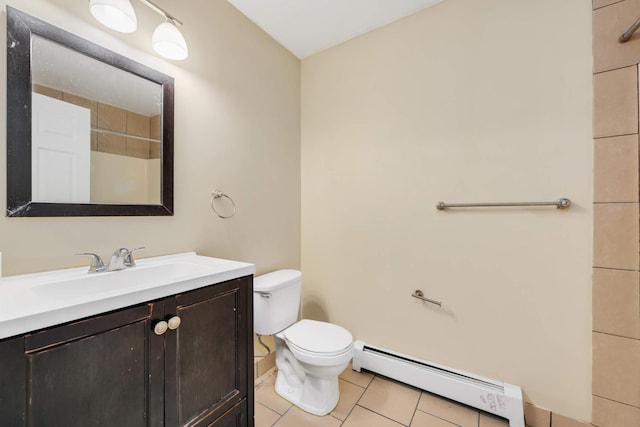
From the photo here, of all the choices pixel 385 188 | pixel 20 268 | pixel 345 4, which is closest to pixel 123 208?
pixel 20 268

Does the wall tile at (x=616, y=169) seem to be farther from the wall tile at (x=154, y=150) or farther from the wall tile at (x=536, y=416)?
the wall tile at (x=154, y=150)

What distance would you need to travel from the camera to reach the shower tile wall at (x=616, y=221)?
1146mm

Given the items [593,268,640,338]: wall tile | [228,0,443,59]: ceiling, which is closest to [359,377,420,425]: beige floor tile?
[593,268,640,338]: wall tile

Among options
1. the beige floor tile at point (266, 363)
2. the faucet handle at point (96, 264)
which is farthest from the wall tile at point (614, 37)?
the beige floor tile at point (266, 363)

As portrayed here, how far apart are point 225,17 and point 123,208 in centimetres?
125

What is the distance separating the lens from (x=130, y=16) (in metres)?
1.06

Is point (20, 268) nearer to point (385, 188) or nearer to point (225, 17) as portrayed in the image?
point (225, 17)

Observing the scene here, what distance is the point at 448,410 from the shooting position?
148 cm

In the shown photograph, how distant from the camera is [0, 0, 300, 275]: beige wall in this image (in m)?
0.97

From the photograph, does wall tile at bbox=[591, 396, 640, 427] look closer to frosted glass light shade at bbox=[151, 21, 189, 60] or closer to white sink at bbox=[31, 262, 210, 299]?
white sink at bbox=[31, 262, 210, 299]

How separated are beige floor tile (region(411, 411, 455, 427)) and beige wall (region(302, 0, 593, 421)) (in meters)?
0.31

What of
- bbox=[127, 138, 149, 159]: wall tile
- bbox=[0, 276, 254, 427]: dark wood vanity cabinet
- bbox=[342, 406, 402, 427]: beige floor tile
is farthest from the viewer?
bbox=[342, 406, 402, 427]: beige floor tile

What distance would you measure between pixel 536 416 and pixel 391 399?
0.73 meters

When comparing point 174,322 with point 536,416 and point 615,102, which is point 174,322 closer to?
point 536,416
